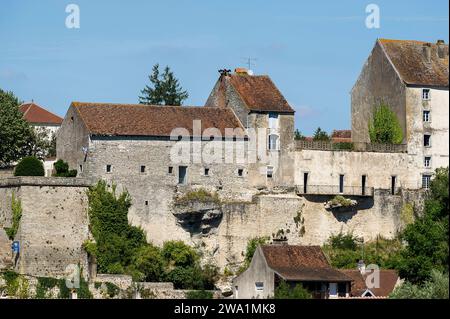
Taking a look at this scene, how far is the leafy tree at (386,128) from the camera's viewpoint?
74.0 m

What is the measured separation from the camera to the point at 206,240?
6919cm

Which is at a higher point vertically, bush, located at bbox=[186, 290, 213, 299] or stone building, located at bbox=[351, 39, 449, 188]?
stone building, located at bbox=[351, 39, 449, 188]

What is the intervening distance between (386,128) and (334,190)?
471 centimetres

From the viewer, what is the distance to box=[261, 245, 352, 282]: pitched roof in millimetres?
60531

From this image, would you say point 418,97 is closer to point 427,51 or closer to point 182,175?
point 427,51

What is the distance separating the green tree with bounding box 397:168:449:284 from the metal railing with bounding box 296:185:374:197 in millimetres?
9437

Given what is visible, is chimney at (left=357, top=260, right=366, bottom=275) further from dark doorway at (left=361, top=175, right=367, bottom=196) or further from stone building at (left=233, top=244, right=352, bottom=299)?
dark doorway at (left=361, top=175, right=367, bottom=196)

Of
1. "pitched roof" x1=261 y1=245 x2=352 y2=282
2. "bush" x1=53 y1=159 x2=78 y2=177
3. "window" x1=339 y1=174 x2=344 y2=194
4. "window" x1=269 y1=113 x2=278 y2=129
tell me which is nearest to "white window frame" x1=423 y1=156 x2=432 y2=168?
"window" x1=339 y1=174 x2=344 y2=194

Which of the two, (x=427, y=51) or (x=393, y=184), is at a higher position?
(x=427, y=51)

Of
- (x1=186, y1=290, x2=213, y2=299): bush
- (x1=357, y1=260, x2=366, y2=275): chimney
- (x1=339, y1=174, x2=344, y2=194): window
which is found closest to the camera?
(x1=186, y1=290, x2=213, y2=299): bush

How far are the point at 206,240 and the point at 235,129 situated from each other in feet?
18.1

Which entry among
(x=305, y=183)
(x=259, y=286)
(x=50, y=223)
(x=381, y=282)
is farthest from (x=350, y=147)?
(x=50, y=223)

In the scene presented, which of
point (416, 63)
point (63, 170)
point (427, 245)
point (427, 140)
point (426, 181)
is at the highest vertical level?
point (416, 63)

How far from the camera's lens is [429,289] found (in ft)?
176
